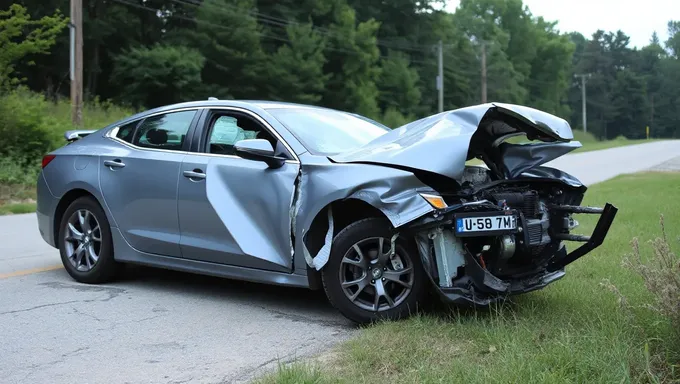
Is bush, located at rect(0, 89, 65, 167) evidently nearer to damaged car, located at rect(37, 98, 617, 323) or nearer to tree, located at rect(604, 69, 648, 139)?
damaged car, located at rect(37, 98, 617, 323)

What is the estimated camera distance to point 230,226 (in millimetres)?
5082

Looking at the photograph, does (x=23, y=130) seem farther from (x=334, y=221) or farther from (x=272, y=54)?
(x=272, y=54)

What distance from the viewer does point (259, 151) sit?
4.82m

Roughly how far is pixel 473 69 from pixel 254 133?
64.9 meters

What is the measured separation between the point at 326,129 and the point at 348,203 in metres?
0.95

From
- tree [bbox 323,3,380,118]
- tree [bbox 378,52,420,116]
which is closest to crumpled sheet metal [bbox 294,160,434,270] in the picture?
tree [bbox 323,3,380,118]

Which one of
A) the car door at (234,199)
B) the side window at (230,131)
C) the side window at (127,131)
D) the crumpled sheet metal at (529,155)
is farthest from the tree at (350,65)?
the crumpled sheet metal at (529,155)

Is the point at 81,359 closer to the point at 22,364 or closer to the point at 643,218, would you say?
the point at 22,364

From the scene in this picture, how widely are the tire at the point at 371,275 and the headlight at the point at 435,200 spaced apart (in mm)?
340

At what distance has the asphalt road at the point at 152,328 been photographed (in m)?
3.93

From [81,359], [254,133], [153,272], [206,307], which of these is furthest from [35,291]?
[254,133]

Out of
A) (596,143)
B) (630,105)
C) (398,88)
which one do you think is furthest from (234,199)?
(630,105)

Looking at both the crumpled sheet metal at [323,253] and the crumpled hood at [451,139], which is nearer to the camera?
the crumpled hood at [451,139]

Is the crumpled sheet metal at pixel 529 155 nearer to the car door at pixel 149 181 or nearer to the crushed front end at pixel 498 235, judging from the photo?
the crushed front end at pixel 498 235
